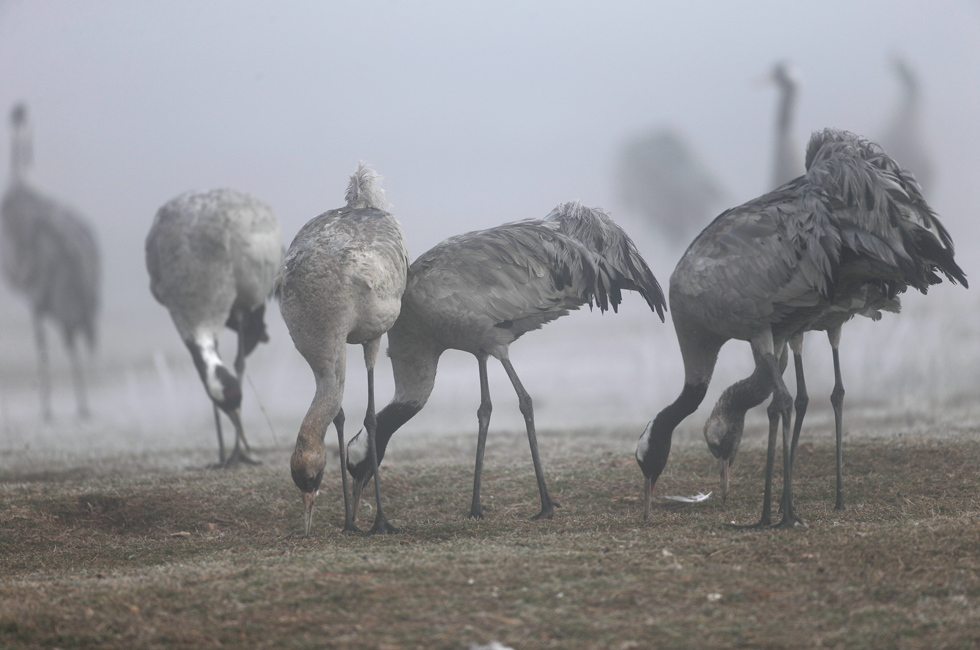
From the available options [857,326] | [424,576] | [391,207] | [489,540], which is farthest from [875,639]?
[857,326]

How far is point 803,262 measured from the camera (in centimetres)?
536

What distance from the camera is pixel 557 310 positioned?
21.9 ft

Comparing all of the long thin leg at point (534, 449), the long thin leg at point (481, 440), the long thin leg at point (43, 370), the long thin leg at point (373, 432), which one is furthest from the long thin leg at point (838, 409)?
the long thin leg at point (43, 370)

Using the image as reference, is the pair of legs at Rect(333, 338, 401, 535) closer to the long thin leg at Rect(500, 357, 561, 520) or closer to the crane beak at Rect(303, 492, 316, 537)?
the crane beak at Rect(303, 492, 316, 537)

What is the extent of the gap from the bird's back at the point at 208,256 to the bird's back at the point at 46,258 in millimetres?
5569

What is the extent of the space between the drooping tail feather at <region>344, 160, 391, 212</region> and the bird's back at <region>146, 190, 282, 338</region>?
290 centimetres

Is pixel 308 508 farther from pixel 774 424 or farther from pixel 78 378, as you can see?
pixel 78 378

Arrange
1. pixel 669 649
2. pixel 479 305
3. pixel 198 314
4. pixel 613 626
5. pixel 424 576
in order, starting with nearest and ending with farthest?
pixel 669 649 < pixel 613 626 < pixel 424 576 < pixel 479 305 < pixel 198 314

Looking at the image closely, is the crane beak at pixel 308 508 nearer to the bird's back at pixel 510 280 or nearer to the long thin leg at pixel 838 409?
the bird's back at pixel 510 280

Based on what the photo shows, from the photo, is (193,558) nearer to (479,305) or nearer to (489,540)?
(489,540)

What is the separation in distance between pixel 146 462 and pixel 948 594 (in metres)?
7.60

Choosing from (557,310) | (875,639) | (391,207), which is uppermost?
(391,207)

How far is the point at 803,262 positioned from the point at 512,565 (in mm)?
2463

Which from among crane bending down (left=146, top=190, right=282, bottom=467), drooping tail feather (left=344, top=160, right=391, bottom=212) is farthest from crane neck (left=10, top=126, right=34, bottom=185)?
drooping tail feather (left=344, top=160, right=391, bottom=212)
